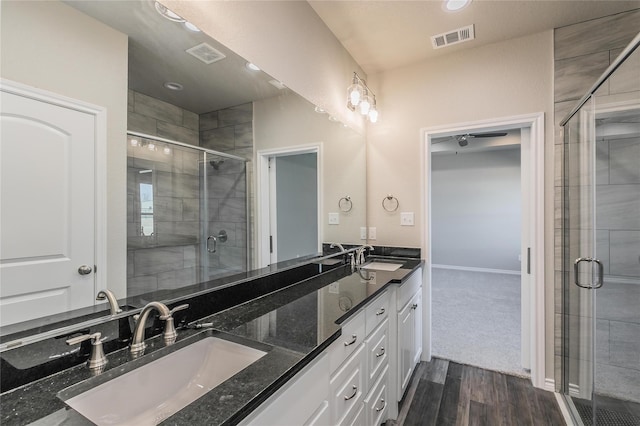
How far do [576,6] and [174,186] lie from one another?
2739 millimetres

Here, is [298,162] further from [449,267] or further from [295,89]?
[449,267]

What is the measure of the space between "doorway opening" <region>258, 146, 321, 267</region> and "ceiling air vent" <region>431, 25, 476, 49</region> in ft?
4.34

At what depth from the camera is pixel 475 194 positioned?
5926 millimetres

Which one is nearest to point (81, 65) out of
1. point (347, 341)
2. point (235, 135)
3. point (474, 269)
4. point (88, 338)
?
point (235, 135)

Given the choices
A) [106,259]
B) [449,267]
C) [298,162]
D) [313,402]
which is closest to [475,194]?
[449,267]

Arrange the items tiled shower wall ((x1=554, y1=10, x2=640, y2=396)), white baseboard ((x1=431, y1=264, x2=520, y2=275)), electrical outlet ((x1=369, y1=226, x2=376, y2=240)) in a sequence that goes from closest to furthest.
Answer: tiled shower wall ((x1=554, y1=10, x2=640, y2=396)) → electrical outlet ((x1=369, y1=226, x2=376, y2=240)) → white baseboard ((x1=431, y1=264, x2=520, y2=275))

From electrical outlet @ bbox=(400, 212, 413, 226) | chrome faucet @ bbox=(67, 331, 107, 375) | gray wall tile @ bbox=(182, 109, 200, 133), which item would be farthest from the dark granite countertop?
electrical outlet @ bbox=(400, 212, 413, 226)

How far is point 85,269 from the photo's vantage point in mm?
848

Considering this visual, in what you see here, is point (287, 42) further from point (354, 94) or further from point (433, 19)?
point (433, 19)

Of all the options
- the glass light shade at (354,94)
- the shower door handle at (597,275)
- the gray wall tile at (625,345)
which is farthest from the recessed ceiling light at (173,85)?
the gray wall tile at (625,345)

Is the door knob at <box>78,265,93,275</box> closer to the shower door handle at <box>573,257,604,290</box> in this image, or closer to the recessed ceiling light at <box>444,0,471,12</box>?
the recessed ceiling light at <box>444,0,471,12</box>

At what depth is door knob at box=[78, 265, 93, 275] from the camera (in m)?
0.84

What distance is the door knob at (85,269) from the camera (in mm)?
837

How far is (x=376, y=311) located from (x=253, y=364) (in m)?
0.92
